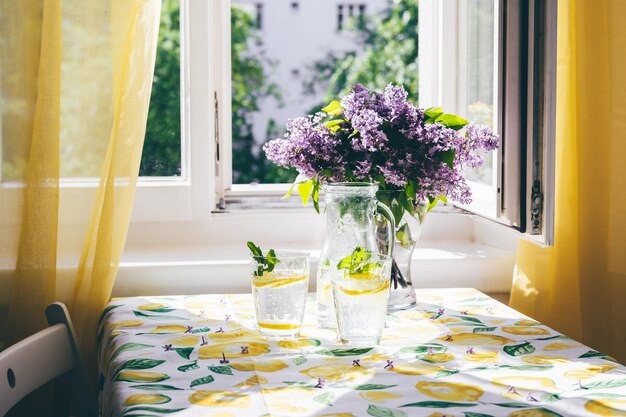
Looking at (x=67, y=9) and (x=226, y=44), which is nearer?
(x=67, y=9)

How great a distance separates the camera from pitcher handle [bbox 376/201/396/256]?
1.42 m

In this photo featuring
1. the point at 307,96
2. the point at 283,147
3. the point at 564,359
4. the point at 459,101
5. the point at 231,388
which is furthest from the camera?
the point at 307,96

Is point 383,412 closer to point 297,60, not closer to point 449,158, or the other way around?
point 449,158

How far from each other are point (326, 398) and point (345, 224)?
0.42 metres

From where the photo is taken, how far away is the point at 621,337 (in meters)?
1.65

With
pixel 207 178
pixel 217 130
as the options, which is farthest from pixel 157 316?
pixel 217 130

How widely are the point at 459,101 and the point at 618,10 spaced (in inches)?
21.5

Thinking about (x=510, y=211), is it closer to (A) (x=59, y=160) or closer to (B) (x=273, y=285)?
(B) (x=273, y=285)

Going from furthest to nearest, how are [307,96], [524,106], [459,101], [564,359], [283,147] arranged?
[307,96] → [459,101] → [524,106] → [283,147] → [564,359]

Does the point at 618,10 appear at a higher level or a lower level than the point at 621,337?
higher

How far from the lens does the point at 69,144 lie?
1.67 meters

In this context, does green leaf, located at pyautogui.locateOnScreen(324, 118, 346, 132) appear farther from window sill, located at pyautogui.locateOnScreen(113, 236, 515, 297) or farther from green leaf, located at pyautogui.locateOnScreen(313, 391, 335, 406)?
green leaf, located at pyautogui.locateOnScreen(313, 391, 335, 406)

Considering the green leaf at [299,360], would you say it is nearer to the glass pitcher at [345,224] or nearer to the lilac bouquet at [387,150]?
the glass pitcher at [345,224]

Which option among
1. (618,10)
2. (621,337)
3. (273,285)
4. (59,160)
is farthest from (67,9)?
(621,337)
